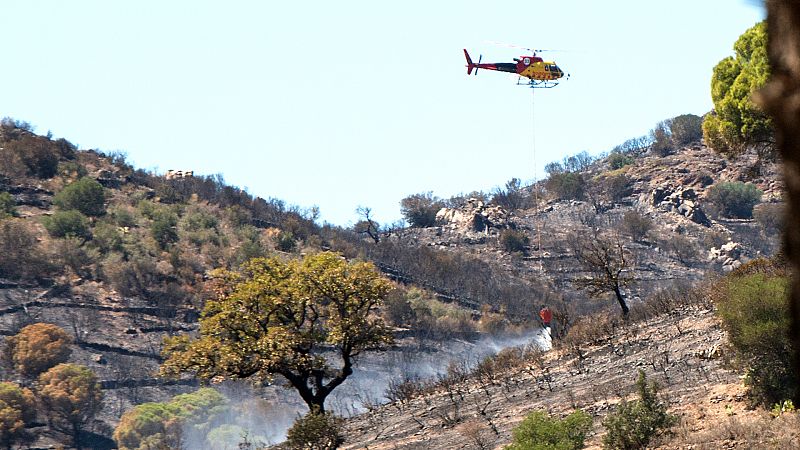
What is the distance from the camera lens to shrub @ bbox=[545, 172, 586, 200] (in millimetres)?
143250

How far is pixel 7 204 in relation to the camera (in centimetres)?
9481

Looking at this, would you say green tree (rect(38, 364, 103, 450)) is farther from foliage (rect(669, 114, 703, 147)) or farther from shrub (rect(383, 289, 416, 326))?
foliage (rect(669, 114, 703, 147))

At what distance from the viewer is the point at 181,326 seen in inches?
3162

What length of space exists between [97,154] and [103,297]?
1664 inches

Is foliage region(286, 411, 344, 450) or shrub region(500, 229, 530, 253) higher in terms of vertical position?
shrub region(500, 229, 530, 253)

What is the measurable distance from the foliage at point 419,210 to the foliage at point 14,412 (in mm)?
84381

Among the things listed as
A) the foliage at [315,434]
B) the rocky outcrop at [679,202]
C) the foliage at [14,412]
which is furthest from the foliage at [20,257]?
the rocky outcrop at [679,202]

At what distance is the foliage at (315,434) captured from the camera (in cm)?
2698

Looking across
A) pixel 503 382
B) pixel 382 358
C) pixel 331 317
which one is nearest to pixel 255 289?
pixel 331 317

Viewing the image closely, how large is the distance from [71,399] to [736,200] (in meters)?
86.5

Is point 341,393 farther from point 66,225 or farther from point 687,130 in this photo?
point 687,130

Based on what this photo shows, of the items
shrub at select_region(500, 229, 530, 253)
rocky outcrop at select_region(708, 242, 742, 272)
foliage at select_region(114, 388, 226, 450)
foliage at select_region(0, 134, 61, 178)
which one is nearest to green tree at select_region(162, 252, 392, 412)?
foliage at select_region(114, 388, 226, 450)

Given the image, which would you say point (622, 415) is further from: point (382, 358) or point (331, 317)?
point (382, 358)

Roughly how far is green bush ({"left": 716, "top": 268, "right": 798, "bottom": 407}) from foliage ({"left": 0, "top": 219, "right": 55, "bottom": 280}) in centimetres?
6860
